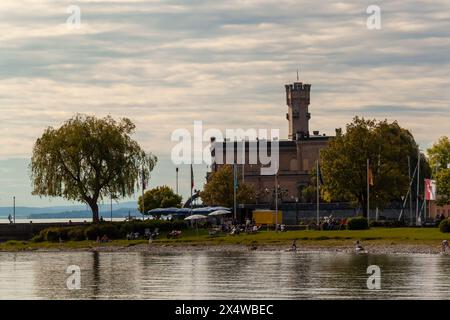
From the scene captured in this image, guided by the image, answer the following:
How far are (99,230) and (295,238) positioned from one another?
73.1ft

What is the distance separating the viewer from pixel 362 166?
5482 inches

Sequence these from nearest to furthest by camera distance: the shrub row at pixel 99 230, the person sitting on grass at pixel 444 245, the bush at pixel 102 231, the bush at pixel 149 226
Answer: the person sitting on grass at pixel 444 245 → the bush at pixel 102 231 → the shrub row at pixel 99 230 → the bush at pixel 149 226

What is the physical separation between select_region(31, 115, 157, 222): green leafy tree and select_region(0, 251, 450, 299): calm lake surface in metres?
24.1

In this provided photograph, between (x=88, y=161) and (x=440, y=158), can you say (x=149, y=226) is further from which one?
(x=440, y=158)

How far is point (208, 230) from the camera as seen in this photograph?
438ft

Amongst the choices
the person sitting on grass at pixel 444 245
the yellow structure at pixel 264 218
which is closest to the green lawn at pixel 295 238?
the person sitting on grass at pixel 444 245

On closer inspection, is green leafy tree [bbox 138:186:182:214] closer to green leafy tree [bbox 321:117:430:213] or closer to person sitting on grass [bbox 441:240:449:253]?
green leafy tree [bbox 321:117:430:213]

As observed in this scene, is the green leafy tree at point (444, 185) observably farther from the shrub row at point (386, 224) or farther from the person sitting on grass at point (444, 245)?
the person sitting on grass at point (444, 245)

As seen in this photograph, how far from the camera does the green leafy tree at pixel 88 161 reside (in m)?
135

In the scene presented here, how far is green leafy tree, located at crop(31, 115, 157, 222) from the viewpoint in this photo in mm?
135000

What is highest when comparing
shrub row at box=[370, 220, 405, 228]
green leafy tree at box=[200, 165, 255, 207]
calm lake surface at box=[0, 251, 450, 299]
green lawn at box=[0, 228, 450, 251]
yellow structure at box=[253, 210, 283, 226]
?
green leafy tree at box=[200, 165, 255, 207]

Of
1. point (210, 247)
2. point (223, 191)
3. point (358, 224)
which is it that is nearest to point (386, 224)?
point (358, 224)

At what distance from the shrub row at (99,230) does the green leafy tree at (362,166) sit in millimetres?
19214

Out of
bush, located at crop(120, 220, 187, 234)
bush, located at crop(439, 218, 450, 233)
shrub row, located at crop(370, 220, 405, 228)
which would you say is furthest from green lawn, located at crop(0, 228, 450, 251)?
shrub row, located at crop(370, 220, 405, 228)
